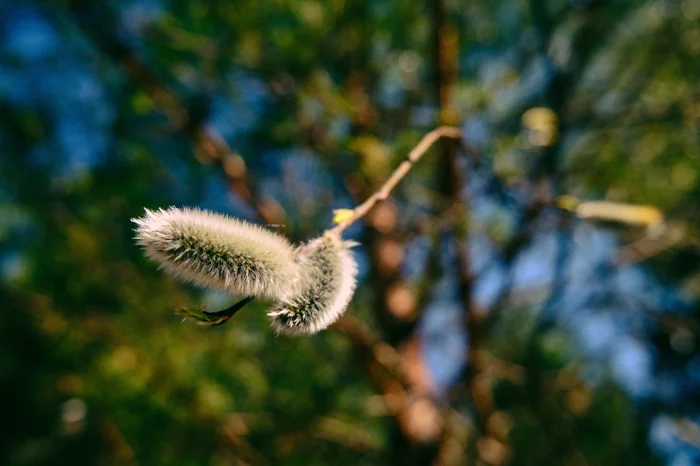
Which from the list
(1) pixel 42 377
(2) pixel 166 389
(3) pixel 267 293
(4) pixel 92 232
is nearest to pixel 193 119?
(4) pixel 92 232

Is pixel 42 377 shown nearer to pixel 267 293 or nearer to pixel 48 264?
pixel 48 264

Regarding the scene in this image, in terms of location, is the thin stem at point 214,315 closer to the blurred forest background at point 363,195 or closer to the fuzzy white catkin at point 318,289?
the fuzzy white catkin at point 318,289

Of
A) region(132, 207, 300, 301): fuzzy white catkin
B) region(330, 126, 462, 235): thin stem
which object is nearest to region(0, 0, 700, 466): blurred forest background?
region(330, 126, 462, 235): thin stem

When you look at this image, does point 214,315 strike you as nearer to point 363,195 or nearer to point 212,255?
point 212,255

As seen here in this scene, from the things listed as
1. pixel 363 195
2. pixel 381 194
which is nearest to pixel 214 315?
pixel 381 194

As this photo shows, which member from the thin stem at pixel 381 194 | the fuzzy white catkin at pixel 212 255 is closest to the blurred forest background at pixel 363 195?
the thin stem at pixel 381 194

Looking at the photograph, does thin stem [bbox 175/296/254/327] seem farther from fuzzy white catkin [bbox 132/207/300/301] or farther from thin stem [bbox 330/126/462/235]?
thin stem [bbox 330/126/462/235]
